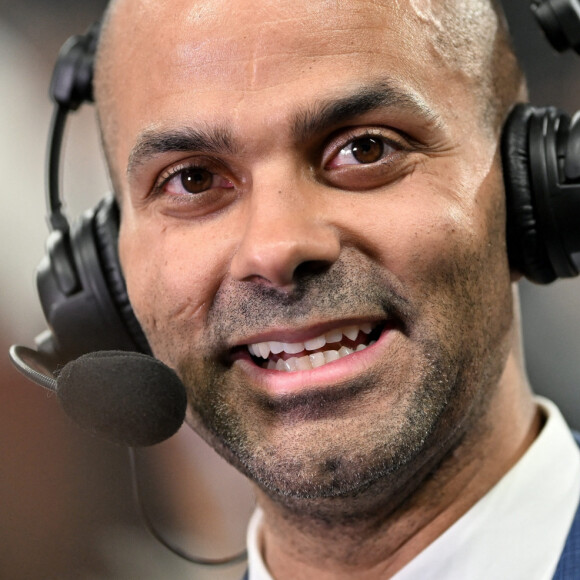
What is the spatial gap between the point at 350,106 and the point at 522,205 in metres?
0.26

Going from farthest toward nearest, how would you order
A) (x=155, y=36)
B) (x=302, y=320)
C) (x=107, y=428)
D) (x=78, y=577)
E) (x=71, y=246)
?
(x=71, y=246), (x=155, y=36), (x=302, y=320), (x=78, y=577), (x=107, y=428)

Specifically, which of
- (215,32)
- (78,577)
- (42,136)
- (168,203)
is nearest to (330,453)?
(78,577)

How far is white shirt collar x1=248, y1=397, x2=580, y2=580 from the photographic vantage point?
3.35 feet

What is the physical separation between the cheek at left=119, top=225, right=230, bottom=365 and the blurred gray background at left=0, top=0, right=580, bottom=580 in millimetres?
127

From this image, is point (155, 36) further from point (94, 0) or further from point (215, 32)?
point (94, 0)

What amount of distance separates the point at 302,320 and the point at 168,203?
0.93 feet

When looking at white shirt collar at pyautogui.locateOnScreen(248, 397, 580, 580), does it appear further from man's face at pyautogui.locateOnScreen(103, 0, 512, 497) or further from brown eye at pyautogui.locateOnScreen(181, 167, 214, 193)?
brown eye at pyautogui.locateOnScreen(181, 167, 214, 193)

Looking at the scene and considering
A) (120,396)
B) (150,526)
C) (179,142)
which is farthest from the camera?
(179,142)

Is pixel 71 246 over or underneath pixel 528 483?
over

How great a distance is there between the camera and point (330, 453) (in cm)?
89

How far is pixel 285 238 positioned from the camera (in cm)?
86

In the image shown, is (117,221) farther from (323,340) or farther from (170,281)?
(323,340)

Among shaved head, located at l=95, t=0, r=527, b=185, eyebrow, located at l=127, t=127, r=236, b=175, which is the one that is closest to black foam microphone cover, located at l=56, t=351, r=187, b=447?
eyebrow, located at l=127, t=127, r=236, b=175

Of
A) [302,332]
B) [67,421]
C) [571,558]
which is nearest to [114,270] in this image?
[302,332]
